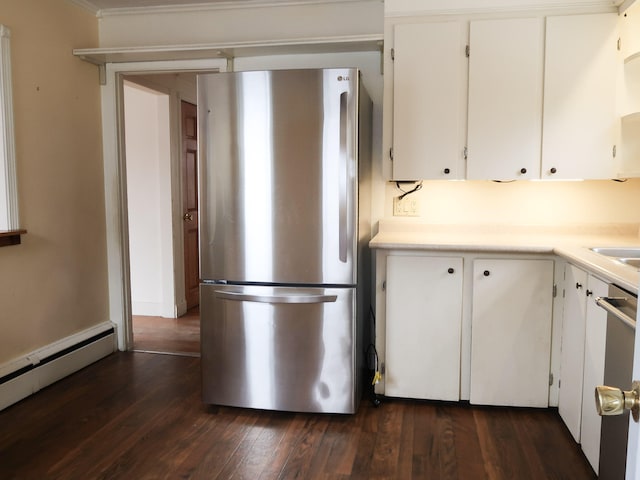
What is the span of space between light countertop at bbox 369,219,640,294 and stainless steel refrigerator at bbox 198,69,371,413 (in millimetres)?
330

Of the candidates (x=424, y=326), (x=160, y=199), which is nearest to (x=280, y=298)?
(x=424, y=326)

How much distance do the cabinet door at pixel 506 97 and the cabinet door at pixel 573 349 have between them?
640mm

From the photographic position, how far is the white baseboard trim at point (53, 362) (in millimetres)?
2705

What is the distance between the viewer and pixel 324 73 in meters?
2.41

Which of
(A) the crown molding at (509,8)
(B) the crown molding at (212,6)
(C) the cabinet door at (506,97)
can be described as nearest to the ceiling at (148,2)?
(B) the crown molding at (212,6)

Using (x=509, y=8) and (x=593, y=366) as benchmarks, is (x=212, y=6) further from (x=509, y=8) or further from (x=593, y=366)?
(x=593, y=366)

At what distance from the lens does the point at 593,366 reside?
2.01 metres

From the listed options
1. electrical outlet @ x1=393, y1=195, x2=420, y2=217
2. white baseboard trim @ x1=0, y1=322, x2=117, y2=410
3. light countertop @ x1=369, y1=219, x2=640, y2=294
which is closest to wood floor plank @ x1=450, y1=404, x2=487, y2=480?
light countertop @ x1=369, y1=219, x2=640, y2=294

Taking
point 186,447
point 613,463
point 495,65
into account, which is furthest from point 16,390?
point 495,65

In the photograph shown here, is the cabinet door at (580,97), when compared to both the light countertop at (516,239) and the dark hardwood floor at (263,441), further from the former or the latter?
the dark hardwood floor at (263,441)

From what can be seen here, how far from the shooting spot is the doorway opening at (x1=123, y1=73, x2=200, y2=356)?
4.48 m

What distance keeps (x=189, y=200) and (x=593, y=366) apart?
12.2ft

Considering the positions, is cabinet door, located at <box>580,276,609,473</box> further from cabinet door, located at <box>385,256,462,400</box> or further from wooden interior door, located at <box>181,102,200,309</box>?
wooden interior door, located at <box>181,102,200,309</box>

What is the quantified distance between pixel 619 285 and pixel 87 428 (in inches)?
91.8
